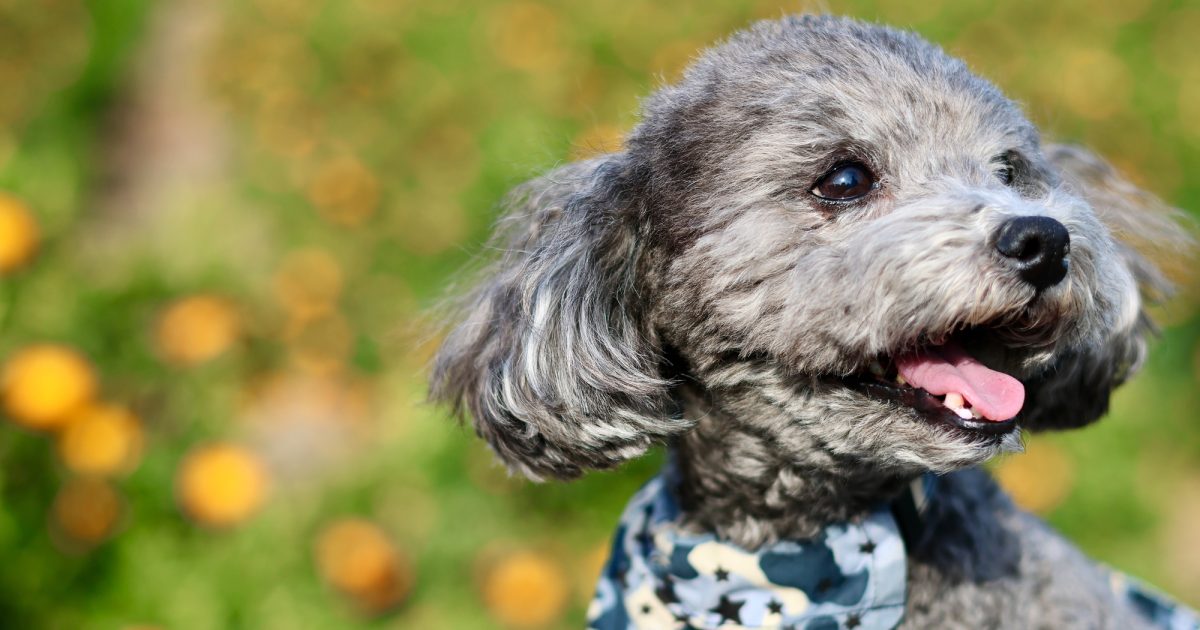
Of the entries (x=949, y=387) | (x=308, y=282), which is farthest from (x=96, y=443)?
(x=949, y=387)

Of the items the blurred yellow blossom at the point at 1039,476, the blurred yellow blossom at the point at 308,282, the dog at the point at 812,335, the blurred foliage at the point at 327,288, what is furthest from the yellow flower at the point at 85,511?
the blurred yellow blossom at the point at 1039,476

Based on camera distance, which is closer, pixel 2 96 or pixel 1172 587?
pixel 1172 587

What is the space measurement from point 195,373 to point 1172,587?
3.23m

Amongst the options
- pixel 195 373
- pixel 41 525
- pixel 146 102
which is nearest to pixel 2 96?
pixel 146 102

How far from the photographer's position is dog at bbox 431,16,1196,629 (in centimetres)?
165

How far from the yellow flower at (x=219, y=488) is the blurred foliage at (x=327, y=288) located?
0.4 inches

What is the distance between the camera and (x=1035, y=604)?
2.04 metres

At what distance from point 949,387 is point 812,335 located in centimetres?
24

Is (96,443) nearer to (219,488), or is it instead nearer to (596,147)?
(219,488)

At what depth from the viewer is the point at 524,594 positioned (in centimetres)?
296

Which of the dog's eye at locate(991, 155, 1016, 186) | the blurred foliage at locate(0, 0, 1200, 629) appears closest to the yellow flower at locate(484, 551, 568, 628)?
the blurred foliage at locate(0, 0, 1200, 629)

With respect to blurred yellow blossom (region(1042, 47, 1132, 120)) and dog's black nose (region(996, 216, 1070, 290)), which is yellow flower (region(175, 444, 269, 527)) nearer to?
dog's black nose (region(996, 216, 1070, 290))

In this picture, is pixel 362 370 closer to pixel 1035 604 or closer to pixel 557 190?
pixel 557 190

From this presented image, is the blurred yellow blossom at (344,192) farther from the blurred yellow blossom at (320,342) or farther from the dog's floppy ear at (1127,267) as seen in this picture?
the dog's floppy ear at (1127,267)
